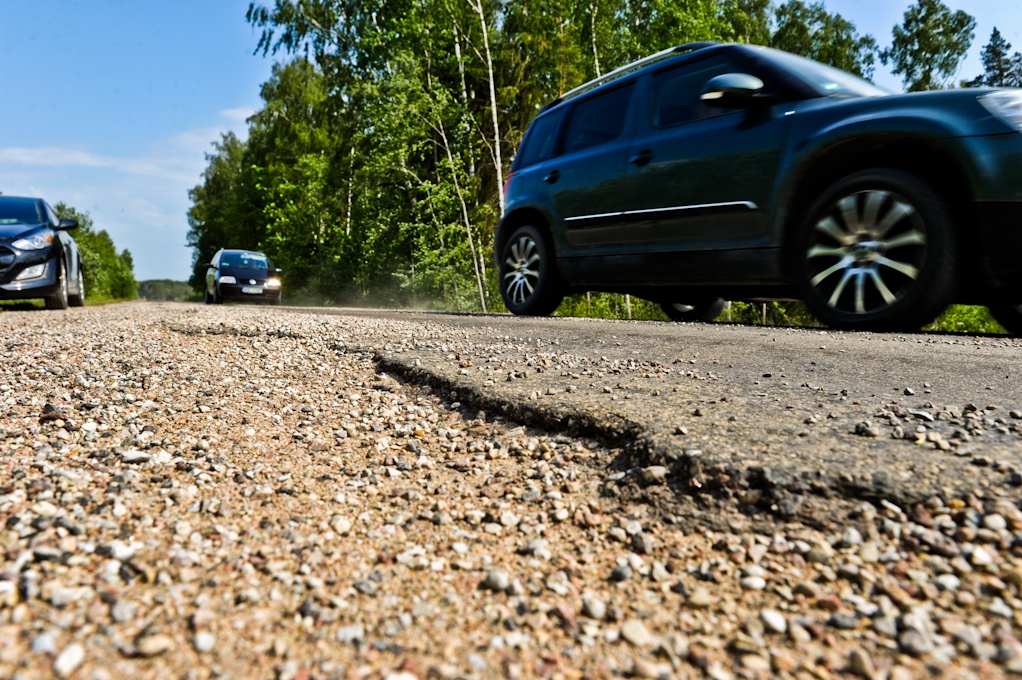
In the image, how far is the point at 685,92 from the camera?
511 cm

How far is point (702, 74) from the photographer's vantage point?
5.05 m

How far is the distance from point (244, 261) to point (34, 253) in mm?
8475

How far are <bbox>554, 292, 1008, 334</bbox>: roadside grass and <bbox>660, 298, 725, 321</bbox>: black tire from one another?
6.62 m

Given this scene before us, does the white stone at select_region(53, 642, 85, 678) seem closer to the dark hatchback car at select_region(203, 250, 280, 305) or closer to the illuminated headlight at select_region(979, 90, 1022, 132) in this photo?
the illuminated headlight at select_region(979, 90, 1022, 132)

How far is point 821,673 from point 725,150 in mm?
4086

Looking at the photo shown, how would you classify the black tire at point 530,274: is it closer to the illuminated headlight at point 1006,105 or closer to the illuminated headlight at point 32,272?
the illuminated headlight at point 1006,105

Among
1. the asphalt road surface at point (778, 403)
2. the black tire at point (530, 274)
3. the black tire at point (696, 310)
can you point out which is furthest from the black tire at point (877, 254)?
the black tire at point (696, 310)

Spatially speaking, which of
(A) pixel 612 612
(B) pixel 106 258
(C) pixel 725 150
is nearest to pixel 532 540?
(A) pixel 612 612

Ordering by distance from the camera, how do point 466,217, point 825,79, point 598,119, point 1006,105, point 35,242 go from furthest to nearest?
point 466,217, point 35,242, point 598,119, point 825,79, point 1006,105

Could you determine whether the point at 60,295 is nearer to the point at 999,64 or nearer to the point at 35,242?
the point at 35,242

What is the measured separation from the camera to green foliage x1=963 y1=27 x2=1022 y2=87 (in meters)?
39.7

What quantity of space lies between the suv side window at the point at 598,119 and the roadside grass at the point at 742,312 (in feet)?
25.8

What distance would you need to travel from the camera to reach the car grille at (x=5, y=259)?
9109 mm

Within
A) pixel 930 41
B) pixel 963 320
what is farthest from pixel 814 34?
pixel 963 320
